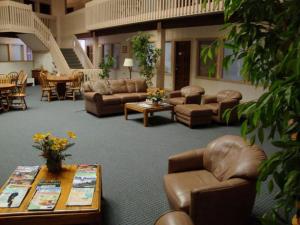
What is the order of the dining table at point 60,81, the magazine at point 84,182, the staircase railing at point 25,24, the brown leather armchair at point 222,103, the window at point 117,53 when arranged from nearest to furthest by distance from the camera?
1. the magazine at point 84,182
2. the brown leather armchair at point 222,103
3. the dining table at point 60,81
4. the staircase railing at point 25,24
5. the window at point 117,53

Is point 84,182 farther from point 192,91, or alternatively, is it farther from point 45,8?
point 45,8

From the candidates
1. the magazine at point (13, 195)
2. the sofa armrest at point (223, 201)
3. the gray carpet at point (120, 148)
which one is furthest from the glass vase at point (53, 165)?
the sofa armrest at point (223, 201)

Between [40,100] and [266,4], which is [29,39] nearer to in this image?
[40,100]

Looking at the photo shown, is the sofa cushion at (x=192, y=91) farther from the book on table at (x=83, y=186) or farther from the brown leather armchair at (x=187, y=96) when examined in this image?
the book on table at (x=83, y=186)

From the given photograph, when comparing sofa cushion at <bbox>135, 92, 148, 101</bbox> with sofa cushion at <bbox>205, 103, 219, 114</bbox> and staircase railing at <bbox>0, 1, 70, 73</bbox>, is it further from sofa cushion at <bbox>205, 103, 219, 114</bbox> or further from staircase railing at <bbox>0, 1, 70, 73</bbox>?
staircase railing at <bbox>0, 1, 70, 73</bbox>

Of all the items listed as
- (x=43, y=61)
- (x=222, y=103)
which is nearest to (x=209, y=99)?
Result: (x=222, y=103)

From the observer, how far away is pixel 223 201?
221 cm

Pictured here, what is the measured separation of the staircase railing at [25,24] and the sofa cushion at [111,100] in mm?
5358

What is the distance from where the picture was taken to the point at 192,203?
7.03 ft

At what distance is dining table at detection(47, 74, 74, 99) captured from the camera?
30.3 feet

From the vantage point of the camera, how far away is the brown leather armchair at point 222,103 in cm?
619

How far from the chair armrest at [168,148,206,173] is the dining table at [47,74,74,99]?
7346 millimetres

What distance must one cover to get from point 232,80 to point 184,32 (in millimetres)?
2603

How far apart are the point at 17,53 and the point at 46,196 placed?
13.5 meters
